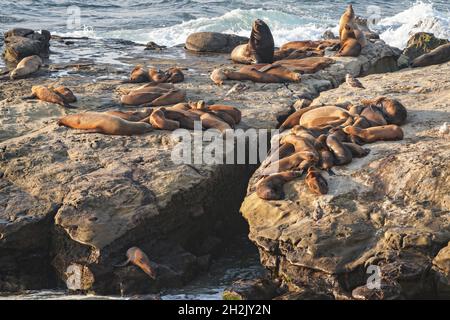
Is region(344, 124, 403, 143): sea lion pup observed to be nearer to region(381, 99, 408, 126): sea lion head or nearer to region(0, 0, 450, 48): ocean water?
region(381, 99, 408, 126): sea lion head

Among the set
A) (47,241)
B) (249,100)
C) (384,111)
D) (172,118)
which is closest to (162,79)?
(249,100)

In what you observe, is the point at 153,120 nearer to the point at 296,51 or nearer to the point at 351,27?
the point at 296,51

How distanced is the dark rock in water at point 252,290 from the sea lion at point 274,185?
1.02 m

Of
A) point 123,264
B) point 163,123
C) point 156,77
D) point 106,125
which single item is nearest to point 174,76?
point 156,77

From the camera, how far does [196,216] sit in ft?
27.7

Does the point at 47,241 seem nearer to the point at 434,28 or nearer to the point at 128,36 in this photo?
the point at 128,36

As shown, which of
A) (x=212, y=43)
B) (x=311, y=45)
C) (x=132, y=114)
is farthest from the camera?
(x=212, y=43)

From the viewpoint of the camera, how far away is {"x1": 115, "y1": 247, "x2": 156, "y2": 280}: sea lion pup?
7.52m

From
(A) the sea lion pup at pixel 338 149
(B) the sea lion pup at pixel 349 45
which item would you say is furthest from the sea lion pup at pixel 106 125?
(B) the sea lion pup at pixel 349 45

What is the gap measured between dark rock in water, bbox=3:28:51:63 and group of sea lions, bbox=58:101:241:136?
6.59m

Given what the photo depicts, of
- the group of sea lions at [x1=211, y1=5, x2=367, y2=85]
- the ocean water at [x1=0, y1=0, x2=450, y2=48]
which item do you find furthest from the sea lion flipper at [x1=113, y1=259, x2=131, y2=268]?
the ocean water at [x1=0, y1=0, x2=450, y2=48]

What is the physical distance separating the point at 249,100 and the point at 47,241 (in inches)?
177

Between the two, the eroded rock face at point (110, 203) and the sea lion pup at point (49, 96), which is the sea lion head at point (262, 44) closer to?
the eroded rock face at point (110, 203)

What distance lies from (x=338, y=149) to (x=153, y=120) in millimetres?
2582
